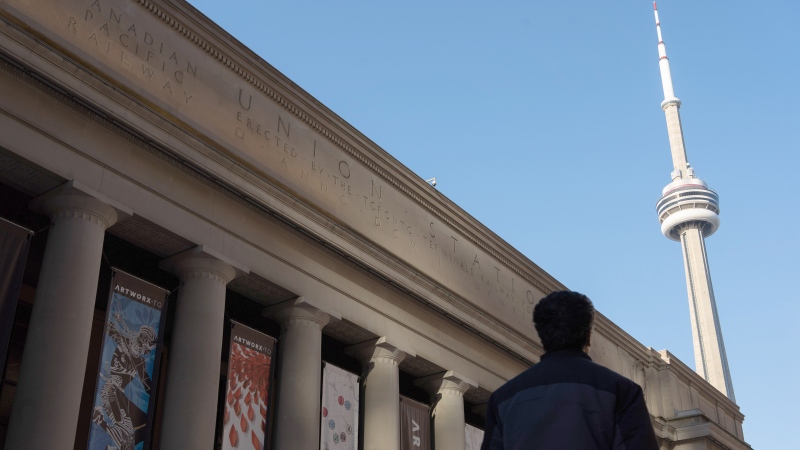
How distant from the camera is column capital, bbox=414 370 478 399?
2519 centimetres

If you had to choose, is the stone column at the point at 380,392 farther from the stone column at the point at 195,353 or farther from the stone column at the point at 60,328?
the stone column at the point at 60,328

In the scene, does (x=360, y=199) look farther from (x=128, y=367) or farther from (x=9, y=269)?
(x=9, y=269)

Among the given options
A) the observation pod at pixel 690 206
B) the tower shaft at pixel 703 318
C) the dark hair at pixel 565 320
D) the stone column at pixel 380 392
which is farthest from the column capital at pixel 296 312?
the observation pod at pixel 690 206

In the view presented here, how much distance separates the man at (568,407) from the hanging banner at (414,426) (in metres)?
A: 18.7

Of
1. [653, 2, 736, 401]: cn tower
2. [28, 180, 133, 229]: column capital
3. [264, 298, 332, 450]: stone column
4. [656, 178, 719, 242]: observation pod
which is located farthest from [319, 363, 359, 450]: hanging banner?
[656, 178, 719, 242]: observation pod

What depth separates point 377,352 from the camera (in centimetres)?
2300

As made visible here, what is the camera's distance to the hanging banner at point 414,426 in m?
23.1

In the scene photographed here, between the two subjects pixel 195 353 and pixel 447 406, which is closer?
pixel 195 353

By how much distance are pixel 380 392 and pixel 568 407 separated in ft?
60.5

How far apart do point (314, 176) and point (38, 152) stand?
783 cm

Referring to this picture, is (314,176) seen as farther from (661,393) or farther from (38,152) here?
(661,393)

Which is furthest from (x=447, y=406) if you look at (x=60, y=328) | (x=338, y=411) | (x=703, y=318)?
(x=703, y=318)

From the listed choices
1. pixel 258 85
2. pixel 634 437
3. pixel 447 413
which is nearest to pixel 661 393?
pixel 447 413

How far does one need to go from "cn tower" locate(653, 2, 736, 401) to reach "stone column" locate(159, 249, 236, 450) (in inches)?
3993
